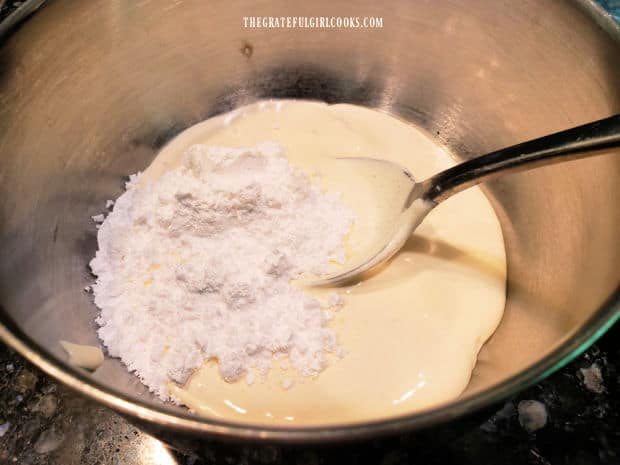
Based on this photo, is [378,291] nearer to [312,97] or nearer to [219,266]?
[219,266]

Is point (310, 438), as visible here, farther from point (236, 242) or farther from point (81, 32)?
point (81, 32)

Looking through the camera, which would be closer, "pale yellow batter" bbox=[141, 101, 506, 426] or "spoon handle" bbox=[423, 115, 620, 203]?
"spoon handle" bbox=[423, 115, 620, 203]

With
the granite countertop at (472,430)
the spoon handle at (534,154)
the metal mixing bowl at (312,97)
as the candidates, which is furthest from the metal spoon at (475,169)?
the granite countertop at (472,430)

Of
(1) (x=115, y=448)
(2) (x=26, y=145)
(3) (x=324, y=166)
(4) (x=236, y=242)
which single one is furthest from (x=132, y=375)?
(3) (x=324, y=166)

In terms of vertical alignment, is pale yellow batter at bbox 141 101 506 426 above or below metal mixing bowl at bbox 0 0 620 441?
below

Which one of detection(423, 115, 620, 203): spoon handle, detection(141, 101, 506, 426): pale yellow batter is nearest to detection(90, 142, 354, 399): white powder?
detection(141, 101, 506, 426): pale yellow batter

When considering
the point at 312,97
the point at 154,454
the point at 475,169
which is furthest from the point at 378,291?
the point at 312,97

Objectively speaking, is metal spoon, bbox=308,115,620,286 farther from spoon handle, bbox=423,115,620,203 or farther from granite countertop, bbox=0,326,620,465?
granite countertop, bbox=0,326,620,465

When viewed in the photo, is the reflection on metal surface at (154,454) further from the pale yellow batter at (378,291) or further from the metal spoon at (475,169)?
the metal spoon at (475,169)
